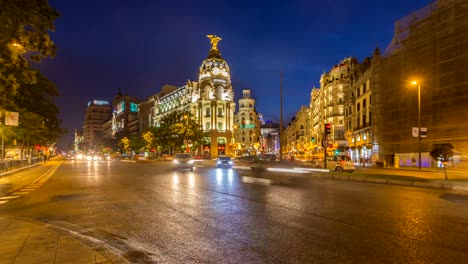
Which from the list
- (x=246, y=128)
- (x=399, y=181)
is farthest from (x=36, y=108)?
(x=246, y=128)

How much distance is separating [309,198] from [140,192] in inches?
286

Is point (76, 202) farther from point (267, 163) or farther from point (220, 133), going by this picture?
point (220, 133)

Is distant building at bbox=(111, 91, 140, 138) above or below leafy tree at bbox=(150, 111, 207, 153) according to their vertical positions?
above

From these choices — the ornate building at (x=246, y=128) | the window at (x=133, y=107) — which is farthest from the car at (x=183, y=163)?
the window at (x=133, y=107)

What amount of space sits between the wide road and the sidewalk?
0.54 metres

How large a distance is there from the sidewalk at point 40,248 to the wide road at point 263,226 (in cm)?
54

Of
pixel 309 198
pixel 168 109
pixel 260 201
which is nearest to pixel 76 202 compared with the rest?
pixel 260 201

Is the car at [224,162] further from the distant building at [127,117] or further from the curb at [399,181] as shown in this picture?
the distant building at [127,117]

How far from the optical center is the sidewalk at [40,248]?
18.0 feet

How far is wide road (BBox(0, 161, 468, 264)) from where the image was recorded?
240 inches

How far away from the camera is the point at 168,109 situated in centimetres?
12175

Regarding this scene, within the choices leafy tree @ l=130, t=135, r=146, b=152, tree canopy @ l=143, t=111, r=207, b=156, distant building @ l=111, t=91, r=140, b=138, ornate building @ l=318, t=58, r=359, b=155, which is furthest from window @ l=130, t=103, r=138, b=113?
ornate building @ l=318, t=58, r=359, b=155

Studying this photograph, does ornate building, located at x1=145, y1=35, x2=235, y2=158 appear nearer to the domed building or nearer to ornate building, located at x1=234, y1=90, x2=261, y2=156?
the domed building

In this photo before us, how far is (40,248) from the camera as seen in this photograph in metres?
6.13
